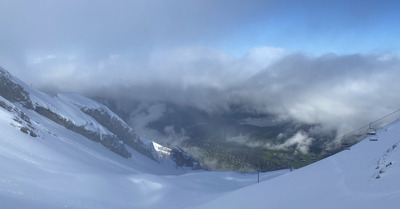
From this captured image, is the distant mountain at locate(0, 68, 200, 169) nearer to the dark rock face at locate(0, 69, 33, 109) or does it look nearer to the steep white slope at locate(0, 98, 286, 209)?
the dark rock face at locate(0, 69, 33, 109)

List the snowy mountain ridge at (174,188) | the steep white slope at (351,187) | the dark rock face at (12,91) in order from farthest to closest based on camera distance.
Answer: the dark rock face at (12,91) < the snowy mountain ridge at (174,188) < the steep white slope at (351,187)

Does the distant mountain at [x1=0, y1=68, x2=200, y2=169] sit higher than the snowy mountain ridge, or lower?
higher

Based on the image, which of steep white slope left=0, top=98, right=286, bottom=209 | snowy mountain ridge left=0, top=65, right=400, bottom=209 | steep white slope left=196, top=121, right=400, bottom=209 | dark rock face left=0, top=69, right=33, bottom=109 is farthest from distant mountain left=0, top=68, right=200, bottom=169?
steep white slope left=196, top=121, right=400, bottom=209

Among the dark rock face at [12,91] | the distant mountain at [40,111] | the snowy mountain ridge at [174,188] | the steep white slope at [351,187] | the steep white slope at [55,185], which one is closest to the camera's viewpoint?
the steep white slope at [351,187]

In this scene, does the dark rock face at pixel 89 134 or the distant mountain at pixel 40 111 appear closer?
the distant mountain at pixel 40 111

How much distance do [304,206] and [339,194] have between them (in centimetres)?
212

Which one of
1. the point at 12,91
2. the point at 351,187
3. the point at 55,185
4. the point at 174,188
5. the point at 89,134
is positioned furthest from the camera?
the point at 89,134

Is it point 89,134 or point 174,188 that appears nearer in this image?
point 174,188

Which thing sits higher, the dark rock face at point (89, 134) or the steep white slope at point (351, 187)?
the dark rock face at point (89, 134)

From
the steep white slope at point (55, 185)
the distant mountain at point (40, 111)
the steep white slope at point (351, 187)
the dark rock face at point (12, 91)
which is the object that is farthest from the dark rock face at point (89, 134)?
the steep white slope at point (351, 187)

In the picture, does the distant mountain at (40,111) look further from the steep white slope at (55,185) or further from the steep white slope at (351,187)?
the steep white slope at (351,187)

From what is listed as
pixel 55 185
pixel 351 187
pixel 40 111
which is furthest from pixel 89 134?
pixel 351 187

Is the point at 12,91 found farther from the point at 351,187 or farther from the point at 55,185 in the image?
the point at 351,187

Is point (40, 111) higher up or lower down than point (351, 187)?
higher up
